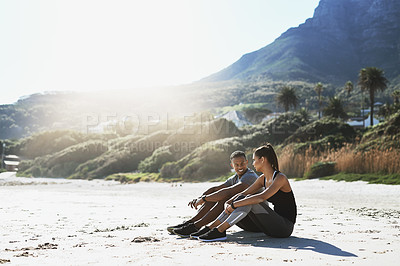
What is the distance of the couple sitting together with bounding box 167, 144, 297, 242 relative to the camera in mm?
4480

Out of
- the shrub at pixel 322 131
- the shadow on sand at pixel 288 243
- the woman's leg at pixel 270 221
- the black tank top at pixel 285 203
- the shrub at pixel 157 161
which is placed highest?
the shrub at pixel 322 131

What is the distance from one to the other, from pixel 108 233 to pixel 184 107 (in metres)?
145

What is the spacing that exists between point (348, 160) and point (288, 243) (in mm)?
12192

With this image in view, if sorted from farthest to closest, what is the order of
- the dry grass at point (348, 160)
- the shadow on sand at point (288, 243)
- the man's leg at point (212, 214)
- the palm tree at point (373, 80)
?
the palm tree at point (373, 80) < the dry grass at point (348, 160) < the man's leg at point (212, 214) < the shadow on sand at point (288, 243)

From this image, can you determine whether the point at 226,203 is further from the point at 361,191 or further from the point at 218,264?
the point at 361,191

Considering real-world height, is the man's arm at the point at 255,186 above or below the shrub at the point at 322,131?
below

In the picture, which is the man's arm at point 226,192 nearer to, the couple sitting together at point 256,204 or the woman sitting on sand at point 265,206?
the couple sitting together at point 256,204

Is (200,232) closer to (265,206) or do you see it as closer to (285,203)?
(265,206)

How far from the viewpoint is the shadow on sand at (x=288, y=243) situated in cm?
390

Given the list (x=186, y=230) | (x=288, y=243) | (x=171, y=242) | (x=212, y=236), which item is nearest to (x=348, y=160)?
(x=288, y=243)

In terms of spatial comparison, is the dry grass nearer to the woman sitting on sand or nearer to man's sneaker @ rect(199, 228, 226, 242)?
the woman sitting on sand

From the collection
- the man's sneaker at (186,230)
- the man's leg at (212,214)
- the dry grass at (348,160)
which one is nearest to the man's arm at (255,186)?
the man's leg at (212,214)

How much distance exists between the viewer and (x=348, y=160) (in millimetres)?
15406

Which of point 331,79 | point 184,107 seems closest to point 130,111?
point 184,107
